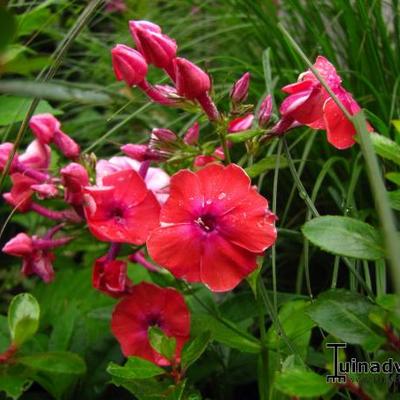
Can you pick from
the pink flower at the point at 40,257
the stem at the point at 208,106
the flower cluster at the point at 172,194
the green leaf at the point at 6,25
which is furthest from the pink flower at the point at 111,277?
the green leaf at the point at 6,25

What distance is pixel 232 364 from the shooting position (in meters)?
0.81

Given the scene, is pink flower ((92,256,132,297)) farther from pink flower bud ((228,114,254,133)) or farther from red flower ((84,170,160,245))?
pink flower bud ((228,114,254,133))

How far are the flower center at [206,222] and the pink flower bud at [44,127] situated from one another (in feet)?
1.02

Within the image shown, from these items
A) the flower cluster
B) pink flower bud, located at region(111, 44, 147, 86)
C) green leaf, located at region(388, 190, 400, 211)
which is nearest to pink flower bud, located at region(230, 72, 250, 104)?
the flower cluster

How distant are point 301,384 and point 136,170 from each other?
402mm

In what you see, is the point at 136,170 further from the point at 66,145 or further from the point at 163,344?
the point at 163,344

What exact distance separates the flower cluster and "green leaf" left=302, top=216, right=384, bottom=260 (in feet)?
0.32

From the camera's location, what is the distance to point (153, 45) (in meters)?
0.63

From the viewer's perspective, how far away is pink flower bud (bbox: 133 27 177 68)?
63 cm

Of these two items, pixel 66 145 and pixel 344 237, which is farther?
pixel 66 145

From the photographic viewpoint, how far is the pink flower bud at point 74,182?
70 centimetres

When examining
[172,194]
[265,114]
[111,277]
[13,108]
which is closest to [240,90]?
[265,114]

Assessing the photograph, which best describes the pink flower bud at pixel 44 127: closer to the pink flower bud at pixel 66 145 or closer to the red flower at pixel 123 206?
the pink flower bud at pixel 66 145

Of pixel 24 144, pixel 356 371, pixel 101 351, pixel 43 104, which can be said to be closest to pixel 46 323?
pixel 101 351
